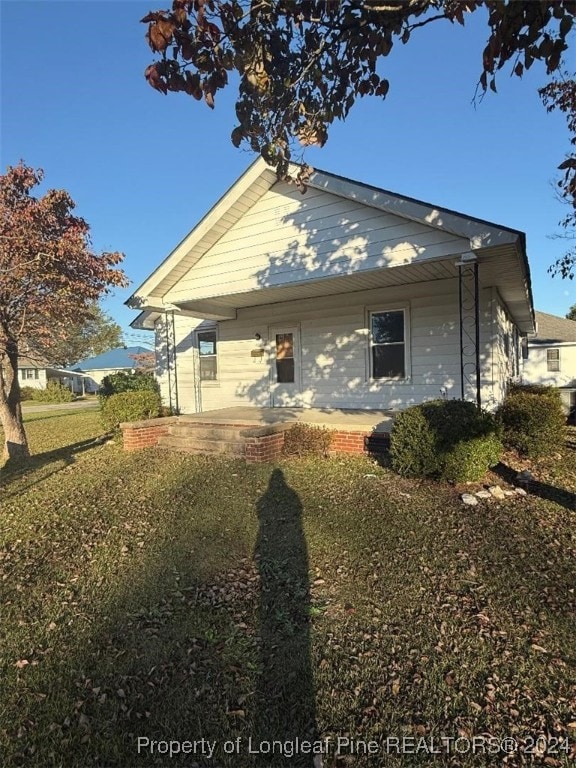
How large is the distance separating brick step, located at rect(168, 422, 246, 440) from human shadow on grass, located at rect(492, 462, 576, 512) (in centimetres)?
425

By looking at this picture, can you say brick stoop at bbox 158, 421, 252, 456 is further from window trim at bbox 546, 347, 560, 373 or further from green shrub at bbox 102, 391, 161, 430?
window trim at bbox 546, 347, 560, 373

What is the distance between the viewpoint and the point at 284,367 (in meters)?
12.0

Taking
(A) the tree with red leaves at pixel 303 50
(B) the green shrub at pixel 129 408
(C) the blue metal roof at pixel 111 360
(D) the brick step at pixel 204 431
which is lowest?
(D) the brick step at pixel 204 431

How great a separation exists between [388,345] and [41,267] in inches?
276

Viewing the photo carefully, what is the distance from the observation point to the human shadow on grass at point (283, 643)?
2236 millimetres

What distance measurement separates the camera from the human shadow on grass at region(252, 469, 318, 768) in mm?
2236

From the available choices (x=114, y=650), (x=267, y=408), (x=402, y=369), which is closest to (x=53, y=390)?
(x=267, y=408)

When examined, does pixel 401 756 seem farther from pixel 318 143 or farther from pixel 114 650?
pixel 318 143

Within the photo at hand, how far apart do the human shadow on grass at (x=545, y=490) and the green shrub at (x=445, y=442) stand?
22.6 inches

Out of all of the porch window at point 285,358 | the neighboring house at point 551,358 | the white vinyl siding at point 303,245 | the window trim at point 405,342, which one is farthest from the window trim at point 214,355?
the neighboring house at point 551,358

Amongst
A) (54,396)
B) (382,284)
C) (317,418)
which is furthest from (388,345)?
(54,396)

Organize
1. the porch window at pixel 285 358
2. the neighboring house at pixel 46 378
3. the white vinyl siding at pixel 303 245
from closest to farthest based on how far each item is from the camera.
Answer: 1. the white vinyl siding at pixel 303 245
2. the porch window at pixel 285 358
3. the neighboring house at pixel 46 378

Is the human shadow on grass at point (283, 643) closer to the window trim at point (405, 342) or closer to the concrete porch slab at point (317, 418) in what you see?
the concrete porch slab at point (317, 418)

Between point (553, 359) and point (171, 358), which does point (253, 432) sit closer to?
point (171, 358)
